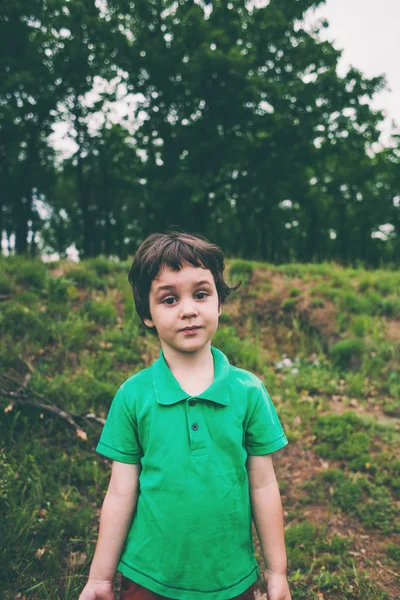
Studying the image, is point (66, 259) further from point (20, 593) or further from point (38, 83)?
point (38, 83)

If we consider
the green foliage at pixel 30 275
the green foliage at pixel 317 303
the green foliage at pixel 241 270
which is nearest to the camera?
the green foliage at pixel 30 275

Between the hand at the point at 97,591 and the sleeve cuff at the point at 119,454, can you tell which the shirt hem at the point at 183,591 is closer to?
the hand at the point at 97,591

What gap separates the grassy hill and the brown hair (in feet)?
5.43

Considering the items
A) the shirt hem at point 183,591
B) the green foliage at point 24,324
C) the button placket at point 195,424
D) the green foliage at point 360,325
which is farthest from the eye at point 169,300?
the green foliage at point 360,325

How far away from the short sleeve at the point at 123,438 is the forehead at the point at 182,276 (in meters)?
0.49

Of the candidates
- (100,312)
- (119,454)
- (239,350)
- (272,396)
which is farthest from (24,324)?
(119,454)

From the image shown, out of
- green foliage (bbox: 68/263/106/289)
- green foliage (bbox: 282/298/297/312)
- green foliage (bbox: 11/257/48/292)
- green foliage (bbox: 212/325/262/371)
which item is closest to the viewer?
green foliage (bbox: 212/325/262/371)

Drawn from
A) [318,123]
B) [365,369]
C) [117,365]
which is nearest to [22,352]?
[117,365]

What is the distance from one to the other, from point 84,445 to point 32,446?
16.2 inches

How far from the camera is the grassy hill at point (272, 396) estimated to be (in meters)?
2.85

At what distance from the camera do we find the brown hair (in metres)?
1.79

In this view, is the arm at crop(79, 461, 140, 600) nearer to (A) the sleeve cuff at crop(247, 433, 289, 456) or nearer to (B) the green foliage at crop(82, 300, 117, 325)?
(A) the sleeve cuff at crop(247, 433, 289, 456)

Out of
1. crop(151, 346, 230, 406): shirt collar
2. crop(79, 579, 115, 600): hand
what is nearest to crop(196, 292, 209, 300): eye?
crop(151, 346, 230, 406): shirt collar

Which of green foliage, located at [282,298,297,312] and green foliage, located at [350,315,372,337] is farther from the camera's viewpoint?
green foliage, located at [282,298,297,312]
